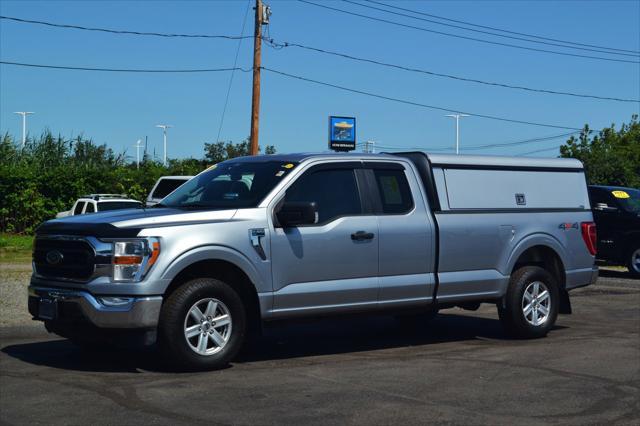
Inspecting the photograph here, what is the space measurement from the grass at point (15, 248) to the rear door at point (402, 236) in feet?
45.2

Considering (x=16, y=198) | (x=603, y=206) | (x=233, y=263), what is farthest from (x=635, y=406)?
(x=16, y=198)

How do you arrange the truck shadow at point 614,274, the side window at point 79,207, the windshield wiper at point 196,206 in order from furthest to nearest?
the side window at point 79,207, the truck shadow at point 614,274, the windshield wiper at point 196,206

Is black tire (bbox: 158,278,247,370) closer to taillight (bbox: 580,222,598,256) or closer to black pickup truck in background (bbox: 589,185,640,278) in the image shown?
taillight (bbox: 580,222,598,256)

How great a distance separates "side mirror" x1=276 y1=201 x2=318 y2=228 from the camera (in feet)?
27.5

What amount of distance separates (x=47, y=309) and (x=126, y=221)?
110 centimetres

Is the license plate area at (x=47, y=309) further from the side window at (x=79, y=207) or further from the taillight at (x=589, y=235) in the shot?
the side window at (x=79, y=207)

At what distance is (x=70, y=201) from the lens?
29.9m

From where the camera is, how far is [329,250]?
8.70 meters

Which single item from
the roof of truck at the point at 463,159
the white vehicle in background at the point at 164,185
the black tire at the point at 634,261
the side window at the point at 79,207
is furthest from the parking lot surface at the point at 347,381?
the side window at the point at 79,207

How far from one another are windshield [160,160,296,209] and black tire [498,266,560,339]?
307 cm

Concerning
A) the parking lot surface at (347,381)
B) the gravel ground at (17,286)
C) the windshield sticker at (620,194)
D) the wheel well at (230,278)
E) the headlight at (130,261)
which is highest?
the windshield sticker at (620,194)

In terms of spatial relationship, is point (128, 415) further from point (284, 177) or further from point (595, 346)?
point (595, 346)

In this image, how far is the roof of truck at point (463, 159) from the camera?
29.9 feet

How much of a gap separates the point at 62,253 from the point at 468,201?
168 inches
